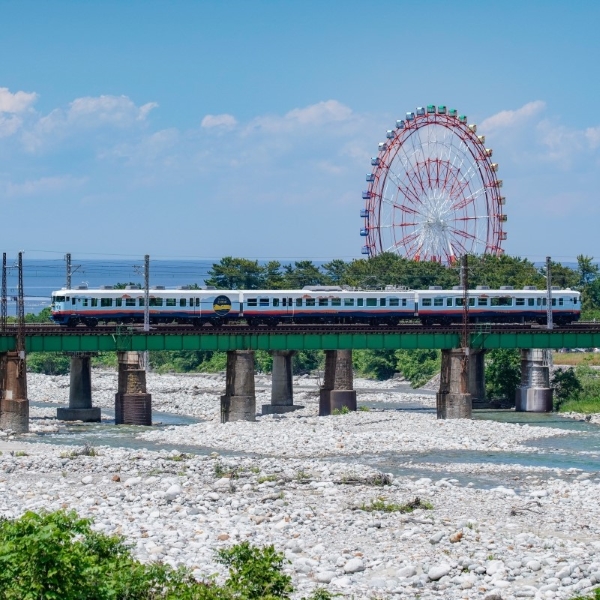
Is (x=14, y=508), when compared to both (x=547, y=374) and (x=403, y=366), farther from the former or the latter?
(x=403, y=366)

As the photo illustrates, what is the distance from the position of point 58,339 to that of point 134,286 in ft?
49.5

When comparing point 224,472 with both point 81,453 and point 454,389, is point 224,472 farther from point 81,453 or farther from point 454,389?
point 454,389

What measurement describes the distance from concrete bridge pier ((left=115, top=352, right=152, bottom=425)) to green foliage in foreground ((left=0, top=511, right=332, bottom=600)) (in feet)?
143

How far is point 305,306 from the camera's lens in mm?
80688

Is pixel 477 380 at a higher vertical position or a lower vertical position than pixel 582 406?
higher

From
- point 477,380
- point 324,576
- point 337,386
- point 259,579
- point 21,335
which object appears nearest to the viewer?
point 259,579

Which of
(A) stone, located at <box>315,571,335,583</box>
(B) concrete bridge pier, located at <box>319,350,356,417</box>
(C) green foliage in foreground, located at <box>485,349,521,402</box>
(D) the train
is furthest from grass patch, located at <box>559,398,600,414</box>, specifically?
(A) stone, located at <box>315,571,335,583</box>

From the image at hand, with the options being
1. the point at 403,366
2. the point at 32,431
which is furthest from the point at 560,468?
the point at 403,366

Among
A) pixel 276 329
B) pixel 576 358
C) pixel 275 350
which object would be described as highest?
pixel 276 329

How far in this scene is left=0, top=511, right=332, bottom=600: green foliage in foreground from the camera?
2434 cm

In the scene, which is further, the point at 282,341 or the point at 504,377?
the point at 504,377

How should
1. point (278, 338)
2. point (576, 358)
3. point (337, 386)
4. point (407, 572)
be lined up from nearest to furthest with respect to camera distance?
point (407, 572), point (278, 338), point (337, 386), point (576, 358)

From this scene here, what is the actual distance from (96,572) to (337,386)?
5281 centimetres

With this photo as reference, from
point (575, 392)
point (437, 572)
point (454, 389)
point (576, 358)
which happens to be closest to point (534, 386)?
point (575, 392)
